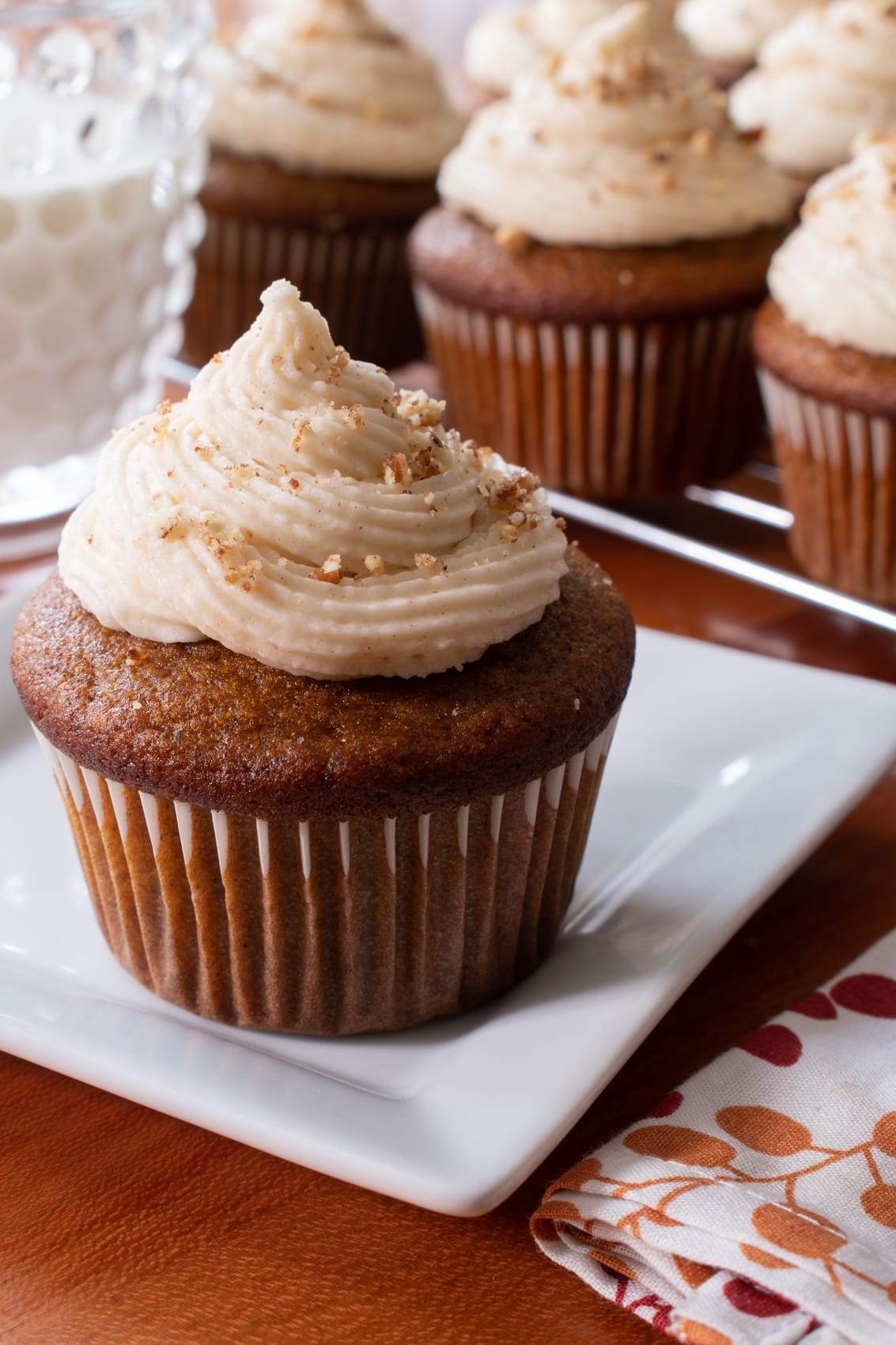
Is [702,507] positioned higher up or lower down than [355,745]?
lower down

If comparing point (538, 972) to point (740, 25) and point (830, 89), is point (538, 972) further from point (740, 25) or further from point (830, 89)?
point (740, 25)

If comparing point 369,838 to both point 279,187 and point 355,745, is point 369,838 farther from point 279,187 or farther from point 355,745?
point 279,187

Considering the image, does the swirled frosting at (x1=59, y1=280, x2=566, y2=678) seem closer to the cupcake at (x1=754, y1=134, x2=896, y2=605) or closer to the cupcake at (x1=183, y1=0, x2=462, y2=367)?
the cupcake at (x1=754, y1=134, x2=896, y2=605)

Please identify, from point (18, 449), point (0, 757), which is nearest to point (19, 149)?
point (18, 449)

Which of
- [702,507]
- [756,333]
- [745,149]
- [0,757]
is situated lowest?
[702,507]

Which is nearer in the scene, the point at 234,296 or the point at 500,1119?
the point at 500,1119

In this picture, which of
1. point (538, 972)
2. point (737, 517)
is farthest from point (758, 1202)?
point (737, 517)

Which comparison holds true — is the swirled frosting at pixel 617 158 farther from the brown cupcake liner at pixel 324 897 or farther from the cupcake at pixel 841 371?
the brown cupcake liner at pixel 324 897
